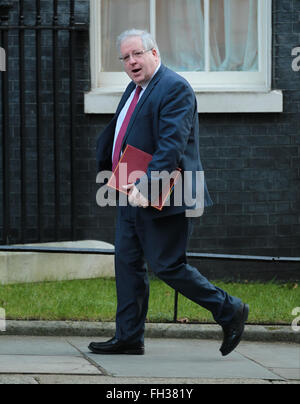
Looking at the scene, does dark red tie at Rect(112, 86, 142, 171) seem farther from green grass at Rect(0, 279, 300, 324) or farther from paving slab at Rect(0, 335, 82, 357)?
green grass at Rect(0, 279, 300, 324)

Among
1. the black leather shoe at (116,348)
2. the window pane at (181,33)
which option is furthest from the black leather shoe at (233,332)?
the window pane at (181,33)

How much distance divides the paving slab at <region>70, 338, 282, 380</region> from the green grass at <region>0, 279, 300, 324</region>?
50cm

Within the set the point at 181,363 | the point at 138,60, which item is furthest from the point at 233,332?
the point at 138,60

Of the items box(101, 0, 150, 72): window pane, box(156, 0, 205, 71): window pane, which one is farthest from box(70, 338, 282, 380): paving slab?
box(156, 0, 205, 71): window pane

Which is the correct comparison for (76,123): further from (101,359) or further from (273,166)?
(101,359)

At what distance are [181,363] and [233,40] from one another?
187 inches

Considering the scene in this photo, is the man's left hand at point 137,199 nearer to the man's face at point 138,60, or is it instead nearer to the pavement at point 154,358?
the man's face at point 138,60

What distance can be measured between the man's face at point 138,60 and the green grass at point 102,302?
6.86ft

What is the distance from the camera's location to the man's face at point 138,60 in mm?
6207

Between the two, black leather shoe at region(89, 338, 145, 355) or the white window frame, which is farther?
the white window frame

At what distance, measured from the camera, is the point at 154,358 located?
6.47 meters

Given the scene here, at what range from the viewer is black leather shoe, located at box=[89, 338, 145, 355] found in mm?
6473
